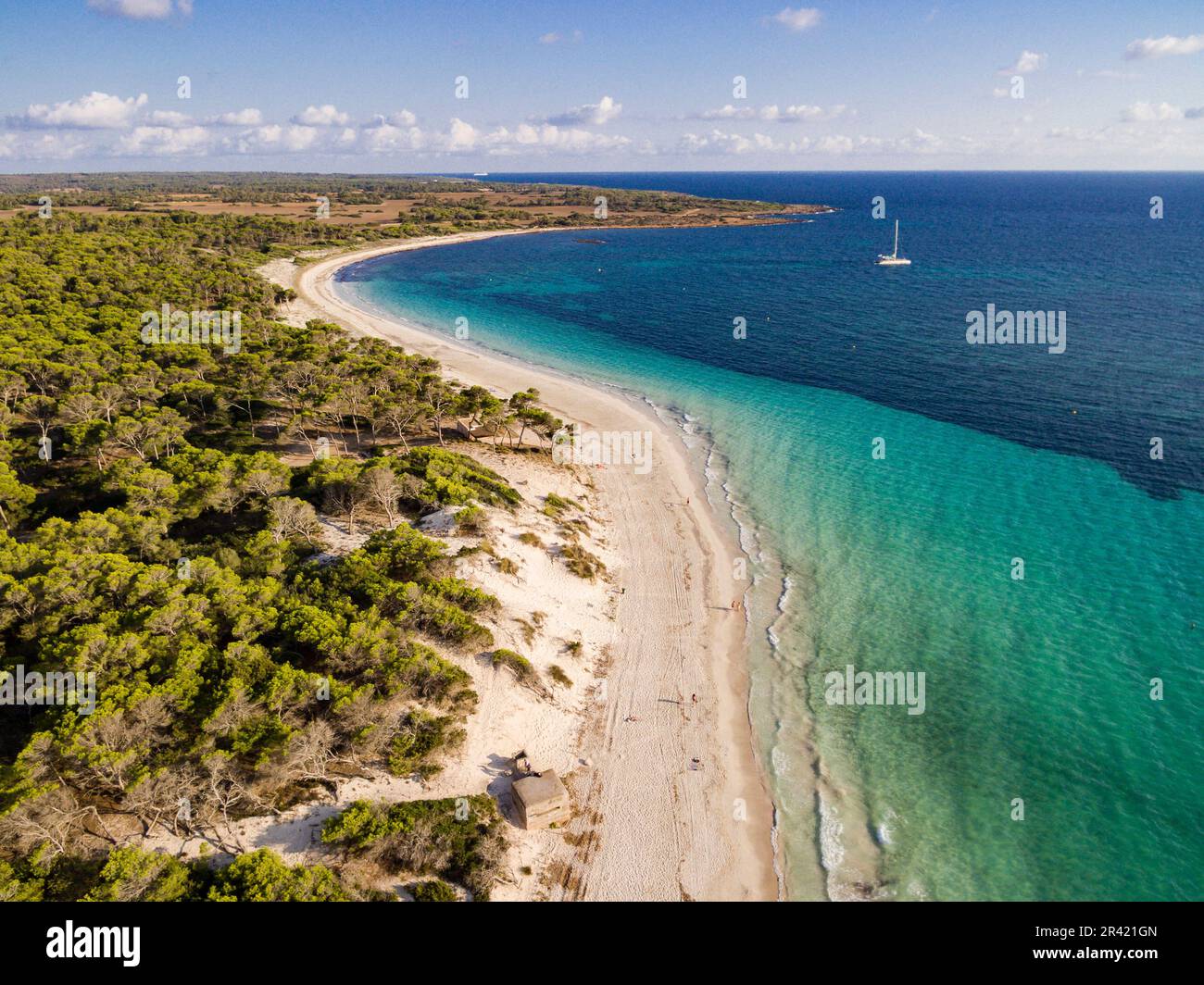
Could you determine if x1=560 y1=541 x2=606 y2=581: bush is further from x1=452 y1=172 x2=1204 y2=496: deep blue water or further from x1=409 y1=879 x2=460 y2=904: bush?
x1=452 y1=172 x2=1204 y2=496: deep blue water

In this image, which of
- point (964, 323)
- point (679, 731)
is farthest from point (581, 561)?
point (964, 323)

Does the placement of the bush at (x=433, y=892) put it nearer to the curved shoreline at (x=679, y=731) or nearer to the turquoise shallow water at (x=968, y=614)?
the curved shoreline at (x=679, y=731)

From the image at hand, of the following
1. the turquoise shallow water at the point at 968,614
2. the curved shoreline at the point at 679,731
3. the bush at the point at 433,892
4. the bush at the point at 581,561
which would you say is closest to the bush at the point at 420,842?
the bush at the point at 433,892

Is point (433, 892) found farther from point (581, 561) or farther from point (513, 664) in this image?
point (581, 561)

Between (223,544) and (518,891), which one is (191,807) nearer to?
(518,891)

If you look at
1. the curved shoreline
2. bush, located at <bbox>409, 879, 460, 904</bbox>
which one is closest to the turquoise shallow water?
the curved shoreline
